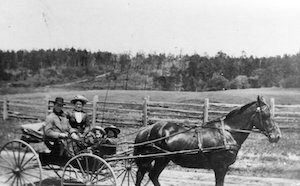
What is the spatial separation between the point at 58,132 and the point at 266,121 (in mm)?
3755

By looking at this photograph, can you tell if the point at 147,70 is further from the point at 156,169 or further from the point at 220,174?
the point at 220,174

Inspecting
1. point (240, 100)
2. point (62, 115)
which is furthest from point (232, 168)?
point (240, 100)

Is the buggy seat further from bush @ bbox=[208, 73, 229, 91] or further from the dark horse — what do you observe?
bush @ bbox=[208, 73, 229, 91]

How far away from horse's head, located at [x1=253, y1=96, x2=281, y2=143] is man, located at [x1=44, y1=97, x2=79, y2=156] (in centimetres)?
324

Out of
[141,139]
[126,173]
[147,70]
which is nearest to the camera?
[141,139]

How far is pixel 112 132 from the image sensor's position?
7.22 meters

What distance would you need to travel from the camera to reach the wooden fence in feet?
45.7

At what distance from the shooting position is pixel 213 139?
6.68 m

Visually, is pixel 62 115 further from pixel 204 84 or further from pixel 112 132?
pixel 204 84

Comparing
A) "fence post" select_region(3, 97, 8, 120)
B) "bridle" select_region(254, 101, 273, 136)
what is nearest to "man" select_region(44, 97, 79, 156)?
"bridle" select_region(254, 101, 273, 136)

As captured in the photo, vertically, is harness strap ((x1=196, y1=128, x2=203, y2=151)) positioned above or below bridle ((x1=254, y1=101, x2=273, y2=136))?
below

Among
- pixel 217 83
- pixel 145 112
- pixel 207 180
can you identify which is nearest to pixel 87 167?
pixel 207 180

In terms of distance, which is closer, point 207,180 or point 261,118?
point 261,118

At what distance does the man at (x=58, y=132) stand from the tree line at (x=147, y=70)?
9.03 meters
